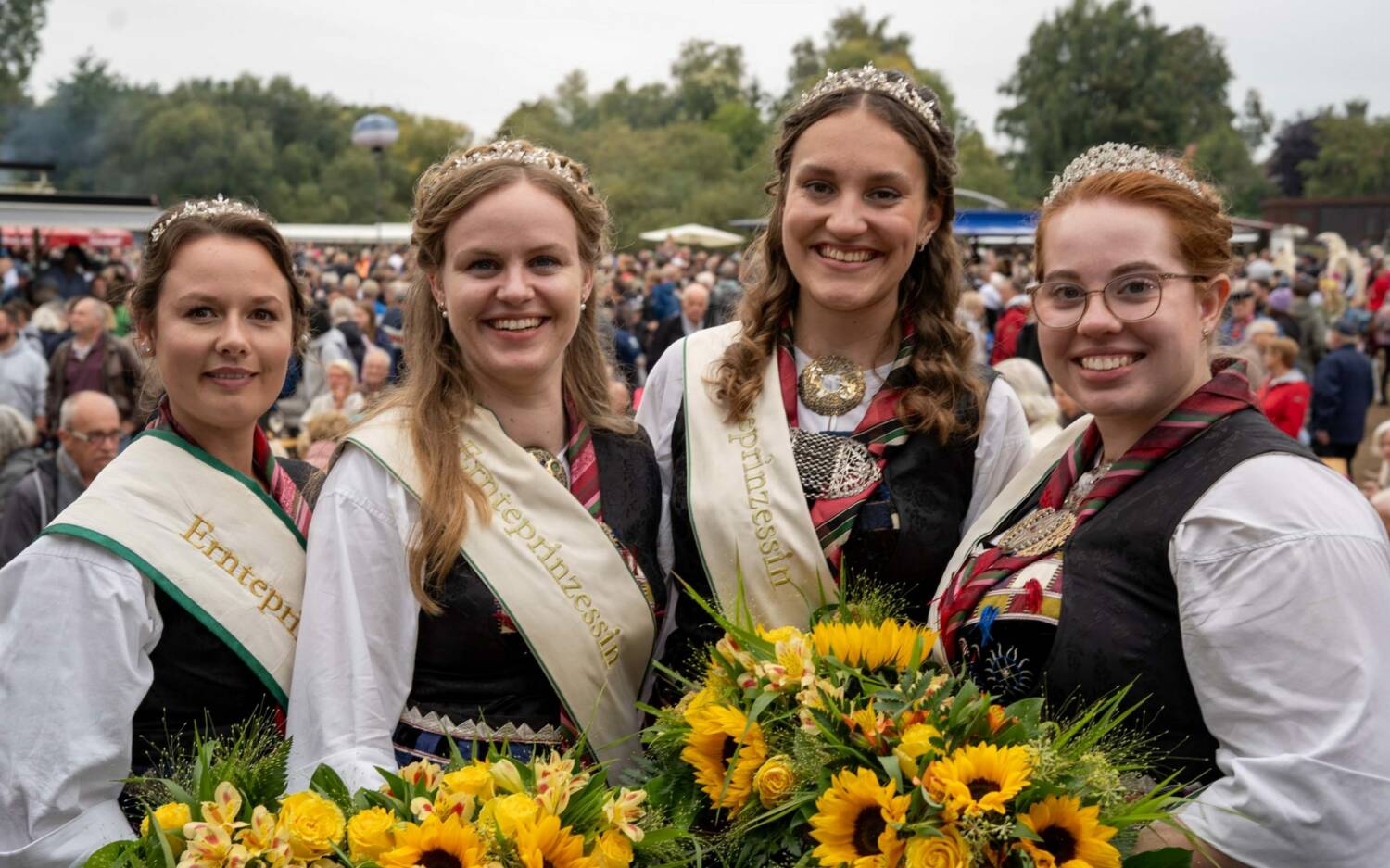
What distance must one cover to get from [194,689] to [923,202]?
1.80 metres

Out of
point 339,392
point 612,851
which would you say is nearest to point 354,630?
point 612,851

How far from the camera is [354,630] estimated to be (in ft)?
8.00

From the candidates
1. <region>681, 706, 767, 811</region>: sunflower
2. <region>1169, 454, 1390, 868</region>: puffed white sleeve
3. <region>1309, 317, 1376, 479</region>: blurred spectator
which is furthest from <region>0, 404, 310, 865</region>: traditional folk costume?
<region>1309, 317, 1376, 479</region>: blurred spectator

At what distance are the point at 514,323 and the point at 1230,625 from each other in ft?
4.80

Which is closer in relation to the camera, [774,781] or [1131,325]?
[774,781]

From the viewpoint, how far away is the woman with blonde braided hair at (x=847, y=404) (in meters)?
2.81

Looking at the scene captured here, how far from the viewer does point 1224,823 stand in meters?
2.00

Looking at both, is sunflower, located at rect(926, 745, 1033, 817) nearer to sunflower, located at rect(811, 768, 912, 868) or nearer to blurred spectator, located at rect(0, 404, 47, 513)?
sunflower, located at rect(811, 768, 912, 868)

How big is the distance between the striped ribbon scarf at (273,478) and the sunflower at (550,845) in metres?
1.06

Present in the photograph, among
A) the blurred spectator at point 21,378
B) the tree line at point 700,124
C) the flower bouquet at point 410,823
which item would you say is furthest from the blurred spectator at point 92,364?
the tree line at point 700,124

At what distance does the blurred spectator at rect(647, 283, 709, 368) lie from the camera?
39.5 ft

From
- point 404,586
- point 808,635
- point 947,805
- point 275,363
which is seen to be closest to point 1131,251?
point 808,635

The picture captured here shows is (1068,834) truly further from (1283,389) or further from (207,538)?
(1283,389)

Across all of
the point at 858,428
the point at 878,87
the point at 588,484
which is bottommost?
the point at 588,484
